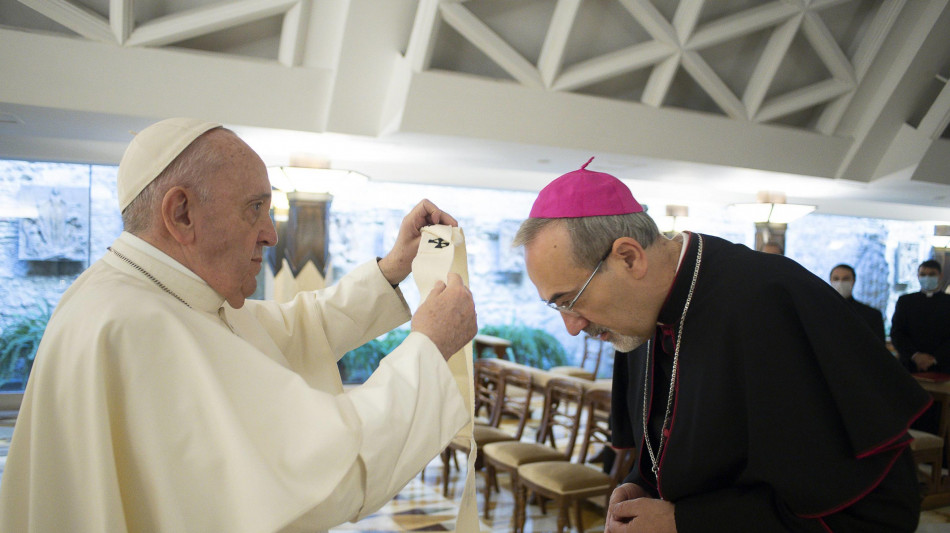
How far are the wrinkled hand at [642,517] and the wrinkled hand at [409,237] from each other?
3.12ft

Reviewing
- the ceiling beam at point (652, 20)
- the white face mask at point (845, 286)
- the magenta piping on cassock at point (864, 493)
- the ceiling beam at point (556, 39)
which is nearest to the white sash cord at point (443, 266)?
the magenta piping on cassock at point (864, 493)

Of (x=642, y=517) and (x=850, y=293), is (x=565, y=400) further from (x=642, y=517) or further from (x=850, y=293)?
(x=642, y=517)

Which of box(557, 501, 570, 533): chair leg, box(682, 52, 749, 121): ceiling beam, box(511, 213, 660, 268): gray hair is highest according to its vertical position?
box(682, 52, 749, 121): ceiling beam

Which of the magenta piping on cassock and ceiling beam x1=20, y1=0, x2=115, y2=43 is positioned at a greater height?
ceiling beam x1=20, y1=0, x2=115, y2=43

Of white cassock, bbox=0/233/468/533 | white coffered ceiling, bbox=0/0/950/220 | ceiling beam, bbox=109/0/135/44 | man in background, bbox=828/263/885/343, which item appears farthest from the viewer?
man in background, bbox=828/263/885/343

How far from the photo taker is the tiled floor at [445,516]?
18.3ft

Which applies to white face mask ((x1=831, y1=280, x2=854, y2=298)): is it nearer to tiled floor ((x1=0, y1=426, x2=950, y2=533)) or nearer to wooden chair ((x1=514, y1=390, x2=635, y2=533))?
tiled floor ((x1=0, y1=426, x2=950, y2=533))

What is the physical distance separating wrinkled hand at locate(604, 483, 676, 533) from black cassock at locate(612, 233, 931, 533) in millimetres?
39

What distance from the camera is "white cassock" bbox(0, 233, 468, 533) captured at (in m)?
1.38

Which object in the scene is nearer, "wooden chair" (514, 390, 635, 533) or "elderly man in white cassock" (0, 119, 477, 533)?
"elderly man in white cassock" (0, 119, 477, 533)

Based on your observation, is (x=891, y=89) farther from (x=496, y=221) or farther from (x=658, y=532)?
(x=658, y=532)

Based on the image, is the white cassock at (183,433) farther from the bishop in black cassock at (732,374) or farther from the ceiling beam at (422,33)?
the ceiling beam at (422,33)

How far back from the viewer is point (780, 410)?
1.66 m

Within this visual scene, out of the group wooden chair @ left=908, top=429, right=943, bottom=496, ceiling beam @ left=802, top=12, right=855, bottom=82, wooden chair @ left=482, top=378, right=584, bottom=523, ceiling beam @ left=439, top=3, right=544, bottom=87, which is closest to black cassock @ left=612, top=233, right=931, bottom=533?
wooden chair @ left=482, top=378, right=584, bottom=523
